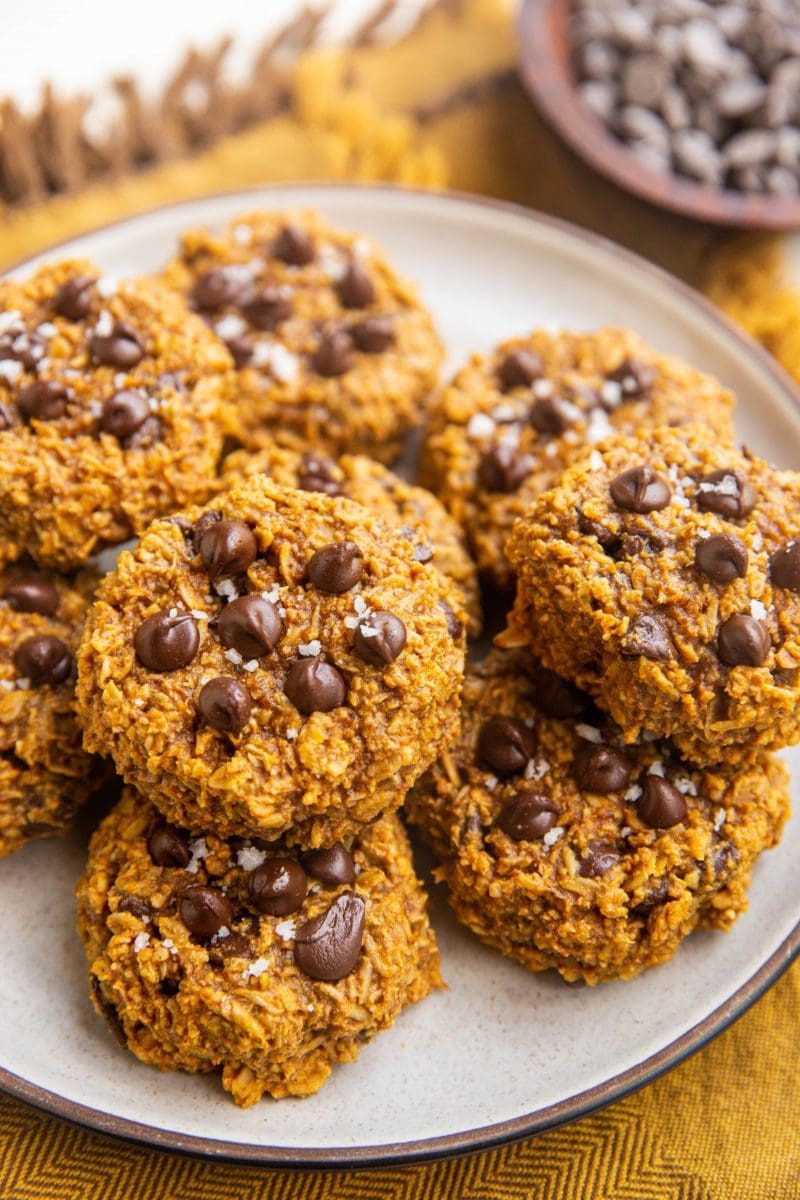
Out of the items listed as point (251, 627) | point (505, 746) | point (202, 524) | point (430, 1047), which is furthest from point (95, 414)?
point (430, 1047)

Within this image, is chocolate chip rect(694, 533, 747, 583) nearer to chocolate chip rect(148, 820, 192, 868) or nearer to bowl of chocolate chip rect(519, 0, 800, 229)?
chocolate chip rect(148, 820, 192, 868)

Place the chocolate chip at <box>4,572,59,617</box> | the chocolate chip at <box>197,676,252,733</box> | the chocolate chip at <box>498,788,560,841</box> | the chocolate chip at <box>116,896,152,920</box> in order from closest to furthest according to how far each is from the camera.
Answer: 1. the chocolate chip at <box>197,676,252,733</box>
2. the chocolate chip at <box>116,896,152,920</box>
3. the chocolate chip at <box>498,788,560,841</box>
4. the chocolate chip at <box>4,572,59,617</box>

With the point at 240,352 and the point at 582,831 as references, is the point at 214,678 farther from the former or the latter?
the point at 240,352

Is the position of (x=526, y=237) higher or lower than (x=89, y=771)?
higher

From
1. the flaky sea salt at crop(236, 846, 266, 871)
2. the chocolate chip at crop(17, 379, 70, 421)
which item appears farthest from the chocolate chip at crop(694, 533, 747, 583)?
the chocolate chip at crop(17, 379, 70, 421)

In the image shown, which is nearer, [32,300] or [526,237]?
[32,300]

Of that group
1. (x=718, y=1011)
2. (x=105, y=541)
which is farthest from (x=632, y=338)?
(x=718, y=1011)

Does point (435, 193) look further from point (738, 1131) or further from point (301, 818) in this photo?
point (738, 1131)
